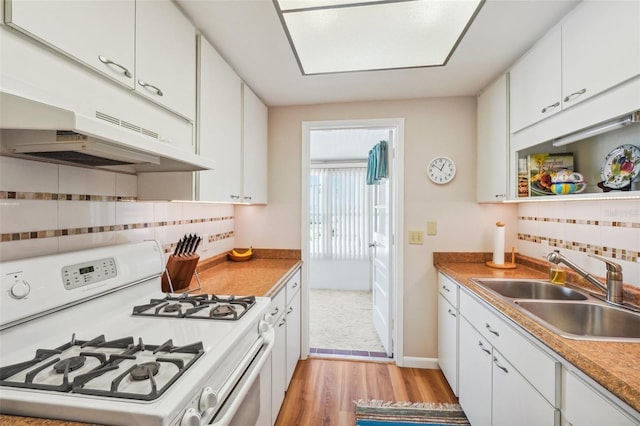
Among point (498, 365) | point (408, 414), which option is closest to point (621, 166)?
point (498, 365)

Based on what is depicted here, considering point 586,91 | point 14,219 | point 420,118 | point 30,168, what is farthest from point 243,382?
point 420,118

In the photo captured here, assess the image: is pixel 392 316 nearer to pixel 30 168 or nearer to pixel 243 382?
pixel 243 382

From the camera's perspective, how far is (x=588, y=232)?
1.62 meters

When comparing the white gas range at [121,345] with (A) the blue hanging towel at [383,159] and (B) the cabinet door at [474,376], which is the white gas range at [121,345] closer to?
(B) the cabinet door at [474,376]

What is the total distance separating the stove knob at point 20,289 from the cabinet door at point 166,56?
731 mm

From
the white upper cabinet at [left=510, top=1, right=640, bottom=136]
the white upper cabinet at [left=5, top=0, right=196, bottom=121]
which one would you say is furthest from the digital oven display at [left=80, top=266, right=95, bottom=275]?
the white upper cabinet at [left=510, top=1, right=640, bottom=136]

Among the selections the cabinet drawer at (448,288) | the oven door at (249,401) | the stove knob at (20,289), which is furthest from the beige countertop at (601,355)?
the stove knob at (20,289)

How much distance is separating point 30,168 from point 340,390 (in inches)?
86.7

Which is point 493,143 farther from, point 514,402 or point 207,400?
point 207,400

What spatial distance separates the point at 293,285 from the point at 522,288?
5.02 feet

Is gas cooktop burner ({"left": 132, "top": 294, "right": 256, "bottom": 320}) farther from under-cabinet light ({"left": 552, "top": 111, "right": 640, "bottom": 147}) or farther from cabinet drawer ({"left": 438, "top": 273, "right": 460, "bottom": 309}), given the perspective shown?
under-cabinet light ({"left": 552, "top": 111, "right": 640, "bottom": 147})

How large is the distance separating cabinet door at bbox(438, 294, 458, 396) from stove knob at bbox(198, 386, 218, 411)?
172 centimetres

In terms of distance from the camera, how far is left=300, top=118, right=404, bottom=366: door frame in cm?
→ 245

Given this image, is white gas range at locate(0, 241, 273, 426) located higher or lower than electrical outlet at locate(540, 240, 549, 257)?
lower
